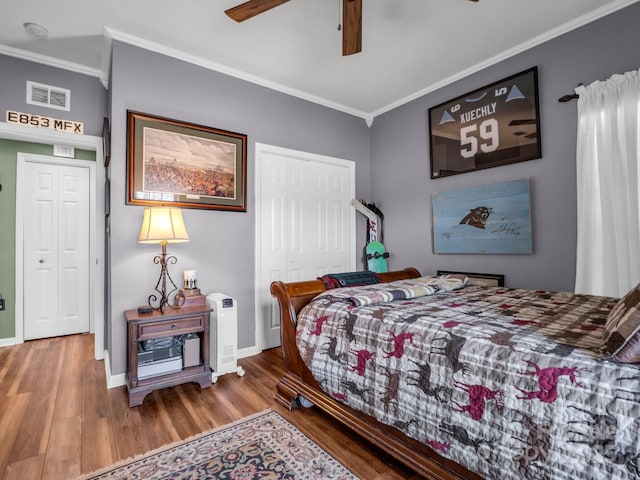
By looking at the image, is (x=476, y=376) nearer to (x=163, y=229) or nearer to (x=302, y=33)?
(x=163, y=229)

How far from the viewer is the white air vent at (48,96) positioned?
2.84 meters

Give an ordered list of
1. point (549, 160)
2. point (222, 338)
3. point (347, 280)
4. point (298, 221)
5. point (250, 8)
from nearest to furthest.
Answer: point (250, 8)
point (347, 280)
point (222, 338)
point (549, 160)
point (298, 221)

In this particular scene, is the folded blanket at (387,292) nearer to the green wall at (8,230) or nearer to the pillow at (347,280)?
the pillow at (347,280)

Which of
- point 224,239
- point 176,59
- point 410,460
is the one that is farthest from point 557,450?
point 176,59

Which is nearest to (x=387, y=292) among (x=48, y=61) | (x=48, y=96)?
(x=48, y=96)

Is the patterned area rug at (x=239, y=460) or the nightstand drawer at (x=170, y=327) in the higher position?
the nightstand drawer at (x=170, y=327)

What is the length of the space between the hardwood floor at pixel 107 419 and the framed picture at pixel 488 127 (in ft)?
8.96

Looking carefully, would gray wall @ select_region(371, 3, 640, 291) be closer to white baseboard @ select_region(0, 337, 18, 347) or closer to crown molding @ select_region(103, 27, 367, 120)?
crown molding @ select_region(103, 27, 367, 120)

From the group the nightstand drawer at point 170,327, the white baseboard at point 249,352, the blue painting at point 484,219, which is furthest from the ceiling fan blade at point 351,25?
the white baseboard at point 249,352

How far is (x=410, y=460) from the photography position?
1.41 metres

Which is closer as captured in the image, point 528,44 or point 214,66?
point 528,44

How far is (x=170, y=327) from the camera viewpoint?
2.42 metres

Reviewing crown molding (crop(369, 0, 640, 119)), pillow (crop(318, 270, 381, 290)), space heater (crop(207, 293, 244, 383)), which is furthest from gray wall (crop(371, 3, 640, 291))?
space heater (crop(207, 293, 244, 383))

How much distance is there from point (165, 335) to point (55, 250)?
2.71 meters
